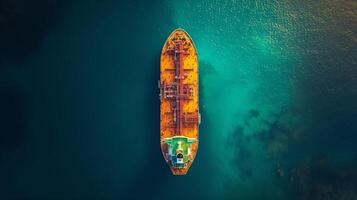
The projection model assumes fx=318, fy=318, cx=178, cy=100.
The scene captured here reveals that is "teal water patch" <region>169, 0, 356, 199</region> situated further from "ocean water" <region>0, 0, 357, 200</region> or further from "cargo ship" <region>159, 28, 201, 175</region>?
"cargo ship" <region>159, 28, 201, 175</region>

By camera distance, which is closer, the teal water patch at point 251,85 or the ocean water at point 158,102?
the ocean water at point 158,102

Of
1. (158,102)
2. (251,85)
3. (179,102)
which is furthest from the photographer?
Answer: (251,85)

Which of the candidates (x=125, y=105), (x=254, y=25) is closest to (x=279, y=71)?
(x=254, y=25)

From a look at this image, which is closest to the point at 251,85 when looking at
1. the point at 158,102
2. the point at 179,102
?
the point at 179,102

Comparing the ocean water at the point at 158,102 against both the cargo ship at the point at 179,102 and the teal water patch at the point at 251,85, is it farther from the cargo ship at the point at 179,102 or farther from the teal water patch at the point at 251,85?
the cargo ship at the point at 179,102

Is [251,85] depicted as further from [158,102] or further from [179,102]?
[158,102]

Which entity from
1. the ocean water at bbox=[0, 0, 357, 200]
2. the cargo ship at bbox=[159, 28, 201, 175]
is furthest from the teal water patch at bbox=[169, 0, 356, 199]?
the cargo ship at bbox=[159, 28, 201, 175]

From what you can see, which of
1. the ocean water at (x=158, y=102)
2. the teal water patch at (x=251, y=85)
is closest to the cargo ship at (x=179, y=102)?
the ocean water at (x=158, y=102)
